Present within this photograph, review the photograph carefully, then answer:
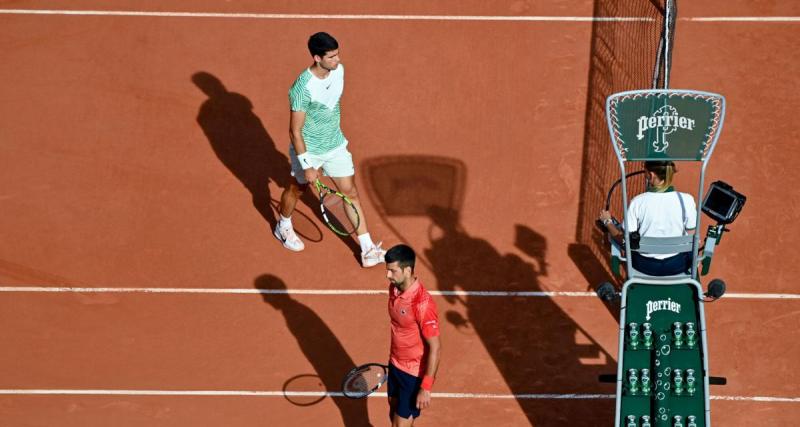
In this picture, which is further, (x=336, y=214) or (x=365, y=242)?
(x=336, y=214)

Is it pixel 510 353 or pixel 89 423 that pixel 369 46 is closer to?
pixel 510 353

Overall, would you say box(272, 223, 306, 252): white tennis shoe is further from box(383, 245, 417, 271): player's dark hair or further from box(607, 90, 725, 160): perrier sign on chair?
box(607, 90, 725, 160): perrier sign on chair

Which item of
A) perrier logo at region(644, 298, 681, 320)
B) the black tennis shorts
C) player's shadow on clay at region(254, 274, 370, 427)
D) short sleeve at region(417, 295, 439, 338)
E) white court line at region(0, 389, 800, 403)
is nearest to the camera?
short sleeve at region(417, 295, 439, 338)

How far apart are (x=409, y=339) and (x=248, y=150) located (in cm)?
426

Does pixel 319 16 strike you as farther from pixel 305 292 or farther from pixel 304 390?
pixel 304 390

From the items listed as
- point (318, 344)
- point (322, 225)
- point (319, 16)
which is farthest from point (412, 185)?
point (319, 16)

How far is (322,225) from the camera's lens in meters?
10.3

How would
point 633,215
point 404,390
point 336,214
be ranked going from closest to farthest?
1. point 404,390
2. point 633,215
3. point 336,214

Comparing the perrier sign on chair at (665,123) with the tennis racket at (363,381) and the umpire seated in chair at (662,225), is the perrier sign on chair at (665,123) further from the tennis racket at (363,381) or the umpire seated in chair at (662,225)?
the tennis racket at (363,381)

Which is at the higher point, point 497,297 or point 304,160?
point 304,160

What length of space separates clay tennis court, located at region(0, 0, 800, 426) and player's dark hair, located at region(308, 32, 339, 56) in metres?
2.42

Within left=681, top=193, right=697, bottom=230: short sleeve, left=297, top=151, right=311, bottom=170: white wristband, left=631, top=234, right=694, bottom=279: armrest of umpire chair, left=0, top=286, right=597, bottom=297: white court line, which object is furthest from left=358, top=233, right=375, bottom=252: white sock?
left=681, top=193, right=697, bottom=230: short sleeve

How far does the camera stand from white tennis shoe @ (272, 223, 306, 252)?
32.4ft

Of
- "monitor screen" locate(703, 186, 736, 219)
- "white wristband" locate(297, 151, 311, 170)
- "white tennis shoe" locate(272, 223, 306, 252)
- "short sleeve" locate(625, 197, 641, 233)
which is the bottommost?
"white tennis shoe" locate(272, 223, 306, 252)
